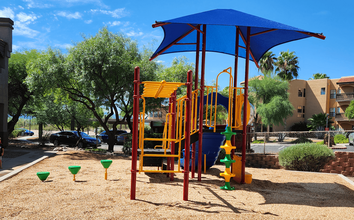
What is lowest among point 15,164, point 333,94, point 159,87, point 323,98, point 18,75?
point 15,164

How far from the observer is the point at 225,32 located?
381 inches

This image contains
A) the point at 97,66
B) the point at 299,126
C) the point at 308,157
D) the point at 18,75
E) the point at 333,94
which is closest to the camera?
the point at 308,157

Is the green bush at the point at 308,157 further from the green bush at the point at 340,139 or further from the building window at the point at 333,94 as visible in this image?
the building window at the point at 333,94

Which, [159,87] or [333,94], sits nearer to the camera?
[159,87]

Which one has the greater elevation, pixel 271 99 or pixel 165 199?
pixel 271 99

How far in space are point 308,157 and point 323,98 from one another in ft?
134

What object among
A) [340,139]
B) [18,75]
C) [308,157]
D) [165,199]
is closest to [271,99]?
[340,139]

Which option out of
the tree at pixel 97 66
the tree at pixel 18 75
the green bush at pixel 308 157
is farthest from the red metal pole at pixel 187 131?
the tree at pixel 18 75

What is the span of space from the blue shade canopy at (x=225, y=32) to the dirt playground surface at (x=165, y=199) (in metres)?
4.01

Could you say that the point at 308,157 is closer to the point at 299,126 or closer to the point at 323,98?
the point at 299,126

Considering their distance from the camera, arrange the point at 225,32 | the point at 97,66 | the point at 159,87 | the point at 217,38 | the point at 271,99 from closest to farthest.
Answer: the point at 159,87
the point at 225,32
the point at 217,38
the point at 97,66
the point at 271,99

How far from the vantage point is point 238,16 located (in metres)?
6.89

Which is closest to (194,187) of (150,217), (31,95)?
(150,217)

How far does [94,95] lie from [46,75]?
309cm
